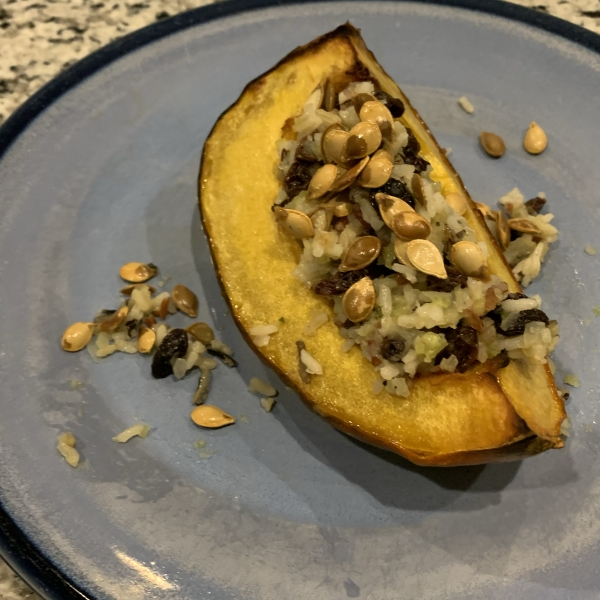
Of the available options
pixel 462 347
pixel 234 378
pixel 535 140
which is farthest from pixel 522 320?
pixel 535 140

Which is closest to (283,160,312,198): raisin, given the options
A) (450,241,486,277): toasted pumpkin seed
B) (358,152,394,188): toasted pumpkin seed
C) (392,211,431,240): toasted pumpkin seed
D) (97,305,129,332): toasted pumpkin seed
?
(358,152,394,188): toasted pumpkin seed

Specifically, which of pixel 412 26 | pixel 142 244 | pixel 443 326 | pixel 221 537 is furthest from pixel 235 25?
pixel 221 537

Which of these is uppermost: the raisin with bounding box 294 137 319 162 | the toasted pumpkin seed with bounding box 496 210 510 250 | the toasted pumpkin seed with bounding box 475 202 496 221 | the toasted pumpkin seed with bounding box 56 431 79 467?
the raisin with bounding box 294 137 319 162

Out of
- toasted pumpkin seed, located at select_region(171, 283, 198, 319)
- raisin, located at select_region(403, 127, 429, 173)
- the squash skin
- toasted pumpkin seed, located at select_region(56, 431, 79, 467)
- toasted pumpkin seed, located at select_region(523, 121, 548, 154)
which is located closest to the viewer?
the squash skin

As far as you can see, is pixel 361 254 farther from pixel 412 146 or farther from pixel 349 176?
pixel 412 146

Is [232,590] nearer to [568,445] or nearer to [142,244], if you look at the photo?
[568,445]

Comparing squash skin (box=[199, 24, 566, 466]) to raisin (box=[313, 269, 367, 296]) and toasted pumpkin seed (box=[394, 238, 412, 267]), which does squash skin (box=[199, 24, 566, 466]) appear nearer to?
raisin (box=[313, 269, 367, 296])

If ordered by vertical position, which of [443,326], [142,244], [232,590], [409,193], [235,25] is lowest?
[232,590]
